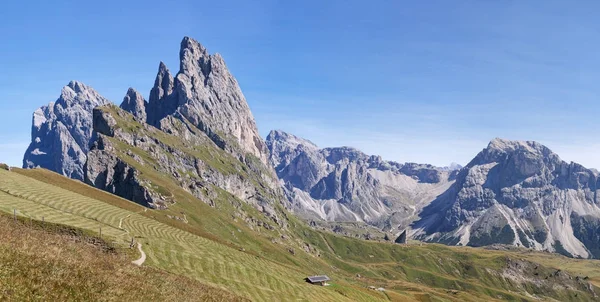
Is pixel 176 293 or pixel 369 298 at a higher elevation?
pixel 176 293

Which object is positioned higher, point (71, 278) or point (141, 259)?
point (71, 278)

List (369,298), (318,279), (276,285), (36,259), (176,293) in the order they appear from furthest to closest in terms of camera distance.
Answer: (369,298) → (318,279) → (276,285) → (176,293) → (36,259)

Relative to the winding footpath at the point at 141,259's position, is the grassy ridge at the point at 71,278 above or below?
above

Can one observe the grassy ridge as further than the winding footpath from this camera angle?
No

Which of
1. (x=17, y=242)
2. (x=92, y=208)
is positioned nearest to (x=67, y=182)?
(x=92, y=208)

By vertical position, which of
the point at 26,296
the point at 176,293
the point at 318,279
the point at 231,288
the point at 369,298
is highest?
the point at 26,296

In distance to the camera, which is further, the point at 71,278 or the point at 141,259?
the point at 141,259

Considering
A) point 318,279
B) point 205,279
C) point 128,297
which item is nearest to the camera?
point 128,297

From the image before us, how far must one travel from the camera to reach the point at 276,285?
74188 millimetres

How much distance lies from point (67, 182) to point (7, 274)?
559ft

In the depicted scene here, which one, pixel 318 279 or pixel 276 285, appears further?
pixel 318 279

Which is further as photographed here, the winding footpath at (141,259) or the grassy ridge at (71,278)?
the winding footpath at (141,259)

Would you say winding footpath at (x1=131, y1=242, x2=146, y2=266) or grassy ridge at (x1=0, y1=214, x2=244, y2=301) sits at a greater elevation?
grassy ridge at (x1=0, y1=214, x2=244, y2=301)

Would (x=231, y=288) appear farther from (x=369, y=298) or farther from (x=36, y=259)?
(x=369, y=298)
